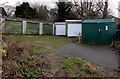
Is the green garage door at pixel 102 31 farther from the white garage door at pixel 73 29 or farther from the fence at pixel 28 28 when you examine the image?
the fence at pixel 28 28

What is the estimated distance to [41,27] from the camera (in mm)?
17859

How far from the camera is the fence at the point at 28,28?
14625mm

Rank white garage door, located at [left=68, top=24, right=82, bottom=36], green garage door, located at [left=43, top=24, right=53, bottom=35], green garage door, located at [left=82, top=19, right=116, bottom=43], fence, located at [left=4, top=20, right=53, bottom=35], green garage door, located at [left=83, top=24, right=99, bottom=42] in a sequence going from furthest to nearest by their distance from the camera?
green garage door, located at [left=43, top=24, right=53, bottom=35] < fence, located at [left=4, top=20, right=53, bottom=35] < white garage door, located at [left=68, top=24, right=82, bottom=36] < green garage door, located at [left=83, top=24, right=99, bottom=42] < green garage door, located at [left=82, top=19, right=116, bottom=43]

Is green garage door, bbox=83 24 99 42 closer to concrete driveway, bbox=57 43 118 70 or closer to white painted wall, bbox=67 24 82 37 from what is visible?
concrete driveway, bbox=57 43 118 70

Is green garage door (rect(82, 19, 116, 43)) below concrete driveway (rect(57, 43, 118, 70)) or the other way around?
the other way around

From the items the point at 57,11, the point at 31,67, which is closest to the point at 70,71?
the point at 31,67

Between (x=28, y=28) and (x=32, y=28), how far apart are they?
67 cm

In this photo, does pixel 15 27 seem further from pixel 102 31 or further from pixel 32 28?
pixel 102 31

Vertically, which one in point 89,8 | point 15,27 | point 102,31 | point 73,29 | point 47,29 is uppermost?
point 89,8

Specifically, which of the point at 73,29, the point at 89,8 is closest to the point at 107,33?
the point at 73,29

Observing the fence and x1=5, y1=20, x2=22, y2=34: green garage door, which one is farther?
the fence

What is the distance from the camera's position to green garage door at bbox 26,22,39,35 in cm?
1641

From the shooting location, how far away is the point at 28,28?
54.0ft

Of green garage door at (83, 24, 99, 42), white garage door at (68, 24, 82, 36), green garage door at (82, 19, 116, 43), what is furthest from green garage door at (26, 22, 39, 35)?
green garage door at (82, 19, 116, 43)
